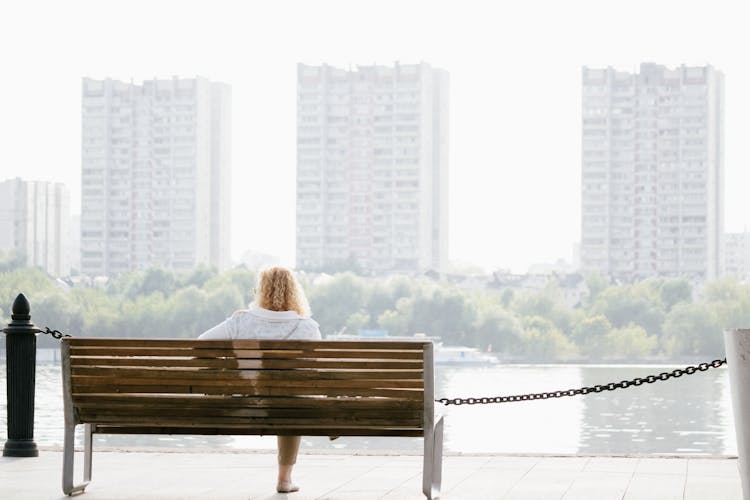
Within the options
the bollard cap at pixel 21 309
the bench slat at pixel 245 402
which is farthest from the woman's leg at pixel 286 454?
the bollard cap at pixel 21 309

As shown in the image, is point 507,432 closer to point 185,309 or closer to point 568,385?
point 568,385

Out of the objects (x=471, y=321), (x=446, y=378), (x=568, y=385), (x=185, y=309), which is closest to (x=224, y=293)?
(x=185, y=309)

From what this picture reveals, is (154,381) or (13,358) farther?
(13,358)

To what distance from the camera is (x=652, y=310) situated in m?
90.7

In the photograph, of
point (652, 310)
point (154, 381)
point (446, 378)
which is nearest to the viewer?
point (154, 381)

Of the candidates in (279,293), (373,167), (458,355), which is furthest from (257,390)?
(373,167)

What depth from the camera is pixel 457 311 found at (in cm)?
9275

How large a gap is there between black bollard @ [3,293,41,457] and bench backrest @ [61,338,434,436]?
1747 millimetres

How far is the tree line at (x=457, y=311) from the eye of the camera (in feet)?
287

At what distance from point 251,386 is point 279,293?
452mm

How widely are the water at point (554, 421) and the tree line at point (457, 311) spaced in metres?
7.85

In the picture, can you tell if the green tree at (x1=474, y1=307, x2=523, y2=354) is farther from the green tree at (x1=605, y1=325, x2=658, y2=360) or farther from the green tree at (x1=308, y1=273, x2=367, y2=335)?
the green tree at (x1=308, y1=273, x2=367, y2=335)

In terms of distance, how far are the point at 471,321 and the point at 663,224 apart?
1076 inches

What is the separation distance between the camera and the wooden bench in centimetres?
469
